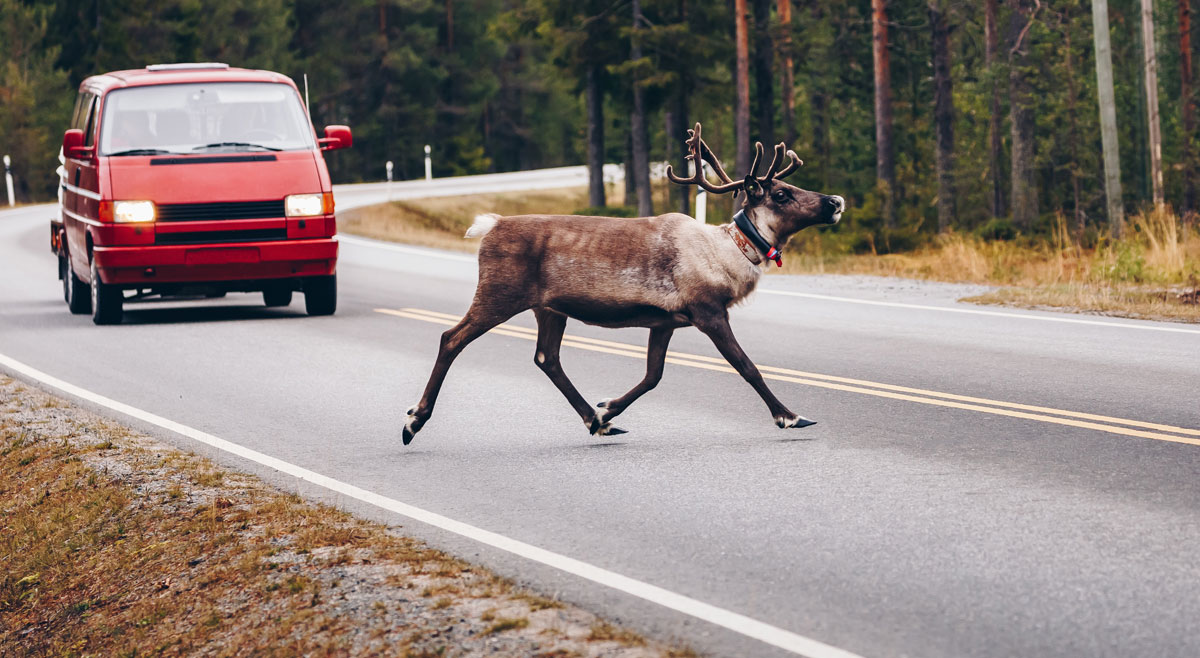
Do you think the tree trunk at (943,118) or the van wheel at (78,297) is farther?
the tree trunk at (943,118)

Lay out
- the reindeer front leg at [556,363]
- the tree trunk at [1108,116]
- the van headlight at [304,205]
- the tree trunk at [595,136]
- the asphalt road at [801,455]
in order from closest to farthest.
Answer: the asphalt road at [801,455] → the reindeer front leg at [556,363] → the van headlight at [304,205] → the tree trunk at [1108,116] → the tree trunk at [595,136]

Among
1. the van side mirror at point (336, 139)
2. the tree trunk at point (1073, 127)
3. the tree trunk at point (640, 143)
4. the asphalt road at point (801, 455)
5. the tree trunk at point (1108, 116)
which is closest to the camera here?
the asphalt road at point (801, 455)

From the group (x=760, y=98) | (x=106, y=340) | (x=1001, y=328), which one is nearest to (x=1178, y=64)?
(x=760, y=98)

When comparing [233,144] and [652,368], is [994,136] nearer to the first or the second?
[233,144]

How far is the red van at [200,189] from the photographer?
13.6 metres

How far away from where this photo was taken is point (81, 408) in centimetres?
971

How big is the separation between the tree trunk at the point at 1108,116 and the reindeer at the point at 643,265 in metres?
13.3

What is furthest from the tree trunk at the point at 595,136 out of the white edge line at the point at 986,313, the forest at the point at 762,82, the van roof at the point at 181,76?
the van roof at the point at 181,76

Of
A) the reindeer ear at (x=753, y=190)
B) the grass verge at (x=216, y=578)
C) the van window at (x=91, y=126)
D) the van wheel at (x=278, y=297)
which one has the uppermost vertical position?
the van window at (x=91, y=126)

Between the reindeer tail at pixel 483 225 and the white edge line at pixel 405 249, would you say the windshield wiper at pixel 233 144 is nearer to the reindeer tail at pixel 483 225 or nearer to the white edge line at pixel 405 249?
the reindeer tail at pixel 483 225

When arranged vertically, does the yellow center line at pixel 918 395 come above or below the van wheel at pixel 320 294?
below

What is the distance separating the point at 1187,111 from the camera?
3744 centimetres

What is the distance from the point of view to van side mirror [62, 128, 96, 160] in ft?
46.5

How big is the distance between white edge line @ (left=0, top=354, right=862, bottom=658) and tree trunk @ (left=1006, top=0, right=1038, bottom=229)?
25874 mm
